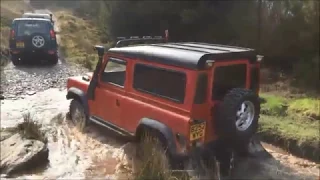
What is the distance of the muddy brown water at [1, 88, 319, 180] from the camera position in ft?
18.5

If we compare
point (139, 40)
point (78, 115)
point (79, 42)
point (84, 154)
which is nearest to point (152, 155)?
point (84, 154)

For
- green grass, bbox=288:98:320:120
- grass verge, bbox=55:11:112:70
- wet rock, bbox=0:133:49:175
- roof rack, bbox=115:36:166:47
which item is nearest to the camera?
wet rock, bbox=0:133:49:175

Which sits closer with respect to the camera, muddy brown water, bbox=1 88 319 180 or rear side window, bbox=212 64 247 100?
rear side window, bbox=212 64 247 100

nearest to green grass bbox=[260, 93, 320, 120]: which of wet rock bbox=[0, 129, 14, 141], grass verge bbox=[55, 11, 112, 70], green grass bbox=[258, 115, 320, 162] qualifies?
green grass bbox=[258, 115, 320, 162]

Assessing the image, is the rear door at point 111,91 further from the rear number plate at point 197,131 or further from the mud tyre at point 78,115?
the rear number plate at point 197,131

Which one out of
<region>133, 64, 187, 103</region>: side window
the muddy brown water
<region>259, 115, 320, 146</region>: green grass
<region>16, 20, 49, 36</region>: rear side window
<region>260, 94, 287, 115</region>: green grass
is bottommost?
the muddy brown water

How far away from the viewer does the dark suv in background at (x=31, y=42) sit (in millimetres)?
13273

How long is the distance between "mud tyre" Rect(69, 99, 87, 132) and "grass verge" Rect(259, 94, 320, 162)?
3.11 m

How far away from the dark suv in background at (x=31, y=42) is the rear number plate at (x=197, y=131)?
9.74 meters

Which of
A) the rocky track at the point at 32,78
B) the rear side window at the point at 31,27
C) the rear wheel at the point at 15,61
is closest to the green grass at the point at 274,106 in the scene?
the rocky track at the point at 32,78

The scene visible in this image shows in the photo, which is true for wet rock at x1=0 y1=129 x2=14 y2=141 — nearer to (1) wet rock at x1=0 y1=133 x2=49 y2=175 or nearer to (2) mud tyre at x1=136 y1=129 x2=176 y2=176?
(1) wet rock at x1=0 y1=133 x2=49 y2=175

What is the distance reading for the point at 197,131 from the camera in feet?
16.0

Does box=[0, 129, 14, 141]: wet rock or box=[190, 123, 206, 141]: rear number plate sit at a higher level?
box=[190, 123, 206, 141]: rear number plate

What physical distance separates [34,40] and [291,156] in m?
9.69
